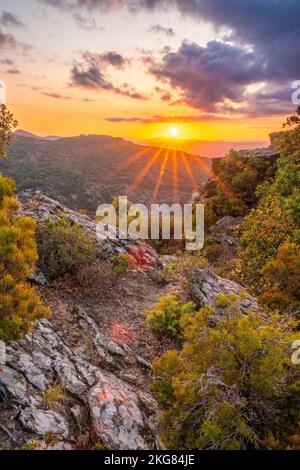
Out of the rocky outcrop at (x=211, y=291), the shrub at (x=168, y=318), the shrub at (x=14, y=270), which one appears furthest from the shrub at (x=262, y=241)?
the shrub at (x=14, y=270)

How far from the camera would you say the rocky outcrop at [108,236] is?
13.5m

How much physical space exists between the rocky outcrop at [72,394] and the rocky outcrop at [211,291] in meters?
2.64

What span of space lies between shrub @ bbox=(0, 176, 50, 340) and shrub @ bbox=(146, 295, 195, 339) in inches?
164

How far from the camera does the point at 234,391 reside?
5.89m

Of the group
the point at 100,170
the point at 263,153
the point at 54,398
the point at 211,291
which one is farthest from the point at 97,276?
the point at 100,170

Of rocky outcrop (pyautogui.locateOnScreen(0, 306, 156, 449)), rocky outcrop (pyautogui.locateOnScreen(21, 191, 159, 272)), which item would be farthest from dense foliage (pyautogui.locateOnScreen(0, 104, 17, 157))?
rocky outcrop (pyautogui.locateOnScreen(0, 306, 156, 449))

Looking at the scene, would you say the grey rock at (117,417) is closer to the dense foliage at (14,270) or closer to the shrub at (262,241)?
the dense foliage at (14,270)

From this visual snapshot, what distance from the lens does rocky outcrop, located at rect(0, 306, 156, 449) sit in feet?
19.3

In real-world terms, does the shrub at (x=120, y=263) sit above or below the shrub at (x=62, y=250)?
below

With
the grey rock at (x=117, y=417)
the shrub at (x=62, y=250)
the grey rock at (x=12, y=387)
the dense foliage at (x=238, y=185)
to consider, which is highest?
the dense foliage at (x=238, y=185)

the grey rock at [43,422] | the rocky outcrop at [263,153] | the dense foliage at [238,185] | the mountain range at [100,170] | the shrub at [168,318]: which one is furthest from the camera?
the mountain range at [100,170]

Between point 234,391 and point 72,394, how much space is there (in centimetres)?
301

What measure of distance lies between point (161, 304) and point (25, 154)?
12131cm

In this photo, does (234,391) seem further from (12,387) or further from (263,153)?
(263,153)
